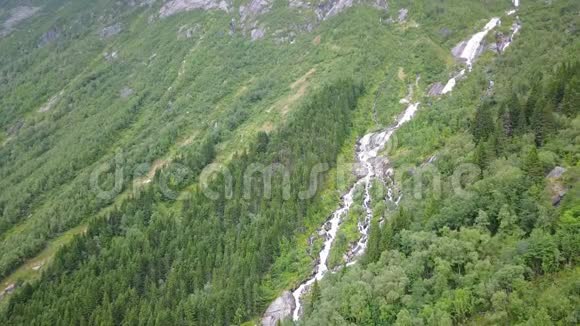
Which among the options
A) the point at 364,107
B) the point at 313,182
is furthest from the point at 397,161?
the point at 364,107

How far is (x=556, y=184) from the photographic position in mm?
81562

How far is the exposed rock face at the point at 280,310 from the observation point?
323 feet

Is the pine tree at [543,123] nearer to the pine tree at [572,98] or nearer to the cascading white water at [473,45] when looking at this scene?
the pine tree at [572,98]

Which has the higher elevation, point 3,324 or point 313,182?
point 3,324

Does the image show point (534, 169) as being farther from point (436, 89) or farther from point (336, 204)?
point (436, 89)

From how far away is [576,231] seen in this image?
69.8 meters

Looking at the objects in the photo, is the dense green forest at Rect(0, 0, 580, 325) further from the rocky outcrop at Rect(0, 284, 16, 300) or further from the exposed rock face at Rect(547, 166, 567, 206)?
the rocky outcrop at Rect(0, 284, 16, 300)

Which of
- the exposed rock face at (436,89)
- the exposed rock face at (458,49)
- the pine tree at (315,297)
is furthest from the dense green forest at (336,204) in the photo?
the exposed rock face at (436,89)

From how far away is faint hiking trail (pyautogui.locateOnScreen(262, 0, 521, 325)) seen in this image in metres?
102

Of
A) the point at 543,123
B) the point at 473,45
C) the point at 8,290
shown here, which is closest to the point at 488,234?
the point at 543,123

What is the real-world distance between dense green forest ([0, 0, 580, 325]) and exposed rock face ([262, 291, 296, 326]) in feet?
9.50

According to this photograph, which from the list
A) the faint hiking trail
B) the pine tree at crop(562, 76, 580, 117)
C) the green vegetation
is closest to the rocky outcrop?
the faint hiking trail

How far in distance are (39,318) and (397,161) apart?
3587 inches

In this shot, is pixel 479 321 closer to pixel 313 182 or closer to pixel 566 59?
A: pixel 313 182
